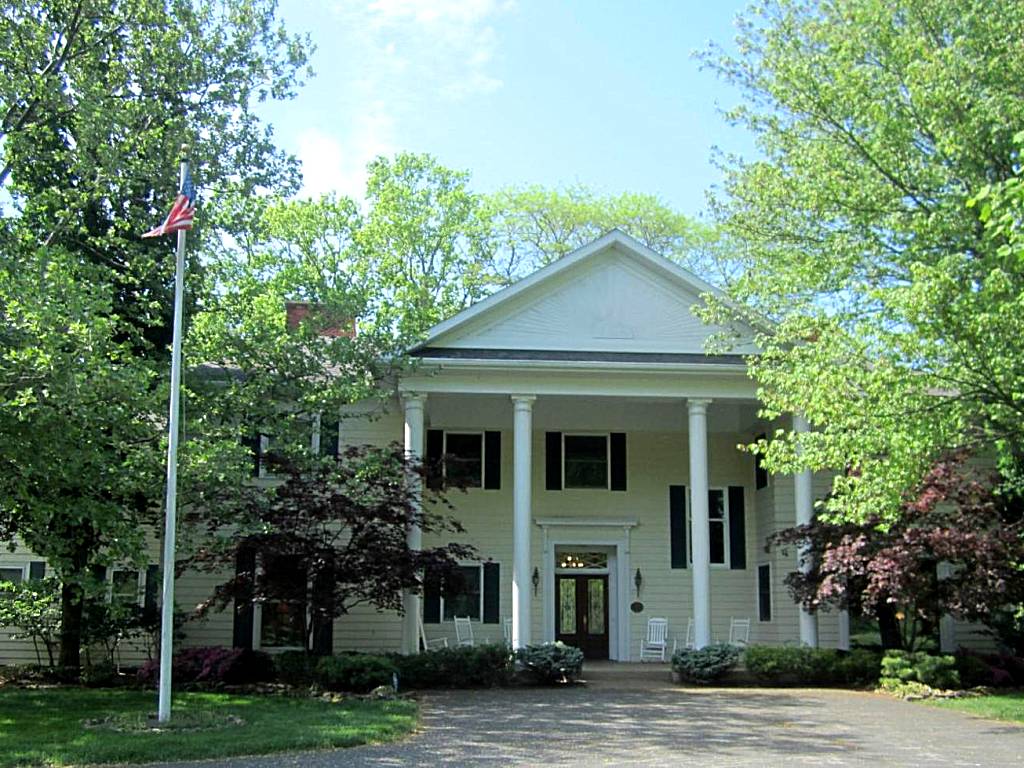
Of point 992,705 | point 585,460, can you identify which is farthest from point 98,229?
point 992,705

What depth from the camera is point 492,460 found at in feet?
77.0

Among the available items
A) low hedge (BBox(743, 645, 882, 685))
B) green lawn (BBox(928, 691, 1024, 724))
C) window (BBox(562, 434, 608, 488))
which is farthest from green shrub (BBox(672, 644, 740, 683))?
window (BBox(562, 434, 608, 488))

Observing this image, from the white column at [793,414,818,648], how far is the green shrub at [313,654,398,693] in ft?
24.8

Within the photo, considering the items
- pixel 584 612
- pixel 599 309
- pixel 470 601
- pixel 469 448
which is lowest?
pixel 584 612

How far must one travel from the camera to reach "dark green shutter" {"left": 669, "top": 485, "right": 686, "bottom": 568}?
23.4 m

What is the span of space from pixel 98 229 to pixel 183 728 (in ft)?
30.9

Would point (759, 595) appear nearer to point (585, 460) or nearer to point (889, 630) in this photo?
point (889, 630)

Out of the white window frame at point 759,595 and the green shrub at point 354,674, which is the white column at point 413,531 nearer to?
the green shrub at point 354,674

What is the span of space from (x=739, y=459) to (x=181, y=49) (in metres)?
14.1

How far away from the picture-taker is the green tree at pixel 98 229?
1245 cm

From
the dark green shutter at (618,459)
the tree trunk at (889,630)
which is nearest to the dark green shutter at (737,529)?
the dark green shutter at (618,459)

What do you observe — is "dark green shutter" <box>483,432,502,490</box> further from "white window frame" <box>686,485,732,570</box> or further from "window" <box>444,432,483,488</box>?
Answer: "white window frame" <box>686,485,732,570</box>

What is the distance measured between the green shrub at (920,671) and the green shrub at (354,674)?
8.01 m

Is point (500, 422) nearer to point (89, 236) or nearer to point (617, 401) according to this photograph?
point (617, 401)
